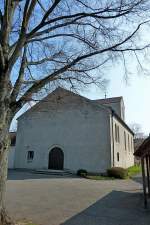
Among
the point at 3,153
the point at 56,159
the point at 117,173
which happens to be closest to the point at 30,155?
the point at 56,159

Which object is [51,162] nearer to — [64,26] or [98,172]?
[98,172]

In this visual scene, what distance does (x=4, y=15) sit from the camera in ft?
22.7

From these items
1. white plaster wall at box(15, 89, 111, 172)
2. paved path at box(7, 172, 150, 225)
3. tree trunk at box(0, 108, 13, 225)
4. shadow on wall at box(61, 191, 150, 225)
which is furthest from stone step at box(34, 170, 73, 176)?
tree trunk at box(0, 108, 13, 225)

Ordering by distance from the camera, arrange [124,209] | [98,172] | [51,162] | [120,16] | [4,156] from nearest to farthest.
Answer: [4,156] → [120,16] → [124,209] → [98,172] → [51,162]

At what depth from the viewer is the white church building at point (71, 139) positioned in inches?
996

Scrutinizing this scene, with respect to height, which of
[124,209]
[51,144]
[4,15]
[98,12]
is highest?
[98,12]

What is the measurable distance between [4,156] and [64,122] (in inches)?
844

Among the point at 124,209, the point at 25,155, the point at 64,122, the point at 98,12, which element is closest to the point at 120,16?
the point at 98,12

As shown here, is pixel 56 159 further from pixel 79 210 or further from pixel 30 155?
pixel 79 210

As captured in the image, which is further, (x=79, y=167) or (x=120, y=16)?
(x=79, y=167)

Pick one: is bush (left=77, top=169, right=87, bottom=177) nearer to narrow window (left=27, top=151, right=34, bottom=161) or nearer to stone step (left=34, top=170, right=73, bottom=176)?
stone step (left=34, top=170, right=73, bottom=176)

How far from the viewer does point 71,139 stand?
2697cm

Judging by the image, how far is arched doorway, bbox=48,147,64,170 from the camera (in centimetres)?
2702

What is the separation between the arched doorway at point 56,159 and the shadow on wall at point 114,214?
616 inches
